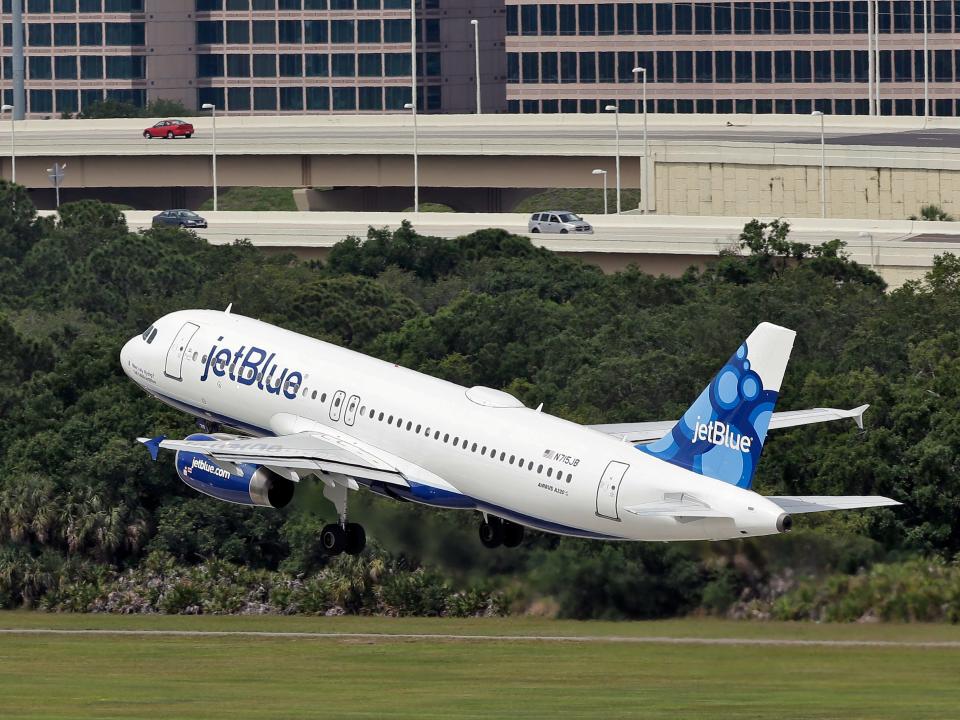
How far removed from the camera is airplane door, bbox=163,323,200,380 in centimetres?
6769

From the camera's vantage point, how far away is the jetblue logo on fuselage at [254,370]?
6391 cm

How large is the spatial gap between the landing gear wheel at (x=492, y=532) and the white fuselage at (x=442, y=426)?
2.14 metres

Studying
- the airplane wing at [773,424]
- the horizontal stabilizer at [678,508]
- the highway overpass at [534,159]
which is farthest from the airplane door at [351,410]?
the highway overpass at [534,159]

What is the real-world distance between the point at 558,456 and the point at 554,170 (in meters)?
120

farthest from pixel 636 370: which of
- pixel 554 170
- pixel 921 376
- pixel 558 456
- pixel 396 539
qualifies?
pixel 554 170

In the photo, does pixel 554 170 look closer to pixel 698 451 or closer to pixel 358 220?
pixel 358 220

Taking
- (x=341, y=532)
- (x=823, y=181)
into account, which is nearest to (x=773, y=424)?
(x=341, y=532)

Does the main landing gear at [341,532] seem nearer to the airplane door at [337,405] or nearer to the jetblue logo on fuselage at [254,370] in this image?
the airplane door at [337,405]

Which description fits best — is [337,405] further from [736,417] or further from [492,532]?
[736,417]

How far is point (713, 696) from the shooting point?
53062mm

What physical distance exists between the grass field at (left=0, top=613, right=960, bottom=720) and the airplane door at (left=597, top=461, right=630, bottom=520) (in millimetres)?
3881

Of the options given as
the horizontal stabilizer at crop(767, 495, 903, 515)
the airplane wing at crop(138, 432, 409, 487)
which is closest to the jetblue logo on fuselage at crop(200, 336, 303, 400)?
the airplane wing at crop(138, 432, 409, 487)

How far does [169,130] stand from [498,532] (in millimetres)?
138450

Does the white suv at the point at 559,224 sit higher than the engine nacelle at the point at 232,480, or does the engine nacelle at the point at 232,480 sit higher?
the white suv at the point at 559,224
